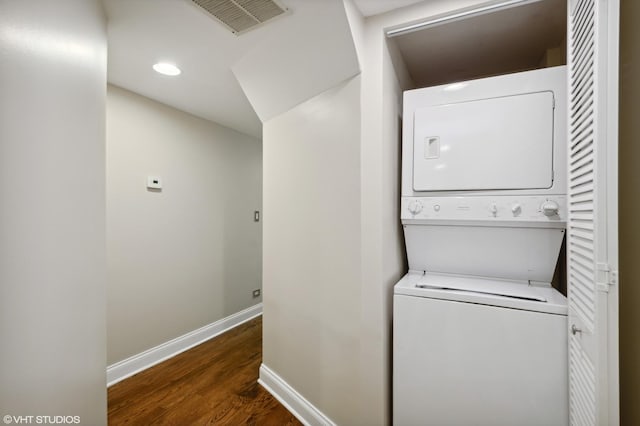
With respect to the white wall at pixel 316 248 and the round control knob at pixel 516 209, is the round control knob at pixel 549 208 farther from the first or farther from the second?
the white wall at pixel 316 248

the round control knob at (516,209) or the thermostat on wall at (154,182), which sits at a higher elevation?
the thermostat on wall at (154,182)

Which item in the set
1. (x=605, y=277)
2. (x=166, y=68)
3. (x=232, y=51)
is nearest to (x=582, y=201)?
(x=605, y=277)

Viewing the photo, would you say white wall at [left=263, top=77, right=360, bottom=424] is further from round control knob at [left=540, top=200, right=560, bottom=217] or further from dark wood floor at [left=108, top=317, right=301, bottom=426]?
round control knob at [left=540, top=200, right=560, bottom=217]

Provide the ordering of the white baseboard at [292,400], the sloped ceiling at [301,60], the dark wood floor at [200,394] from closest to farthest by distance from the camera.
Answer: the sloped ceiling at [301,60] < the white baseboard at [292,400] < the dark wood floor at [200,394]

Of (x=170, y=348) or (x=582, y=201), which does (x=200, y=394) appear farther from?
(x=582, y=201)

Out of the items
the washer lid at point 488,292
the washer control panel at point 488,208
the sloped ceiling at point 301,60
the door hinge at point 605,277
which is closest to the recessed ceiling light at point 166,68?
the sloped ceiling at point 301,60

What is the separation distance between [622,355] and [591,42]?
107 cm

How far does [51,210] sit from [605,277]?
A: 1.67 meters

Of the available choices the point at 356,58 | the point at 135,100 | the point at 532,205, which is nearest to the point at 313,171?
the point at 356,58

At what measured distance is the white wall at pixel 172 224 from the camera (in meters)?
2.29

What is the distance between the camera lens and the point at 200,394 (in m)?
2.10

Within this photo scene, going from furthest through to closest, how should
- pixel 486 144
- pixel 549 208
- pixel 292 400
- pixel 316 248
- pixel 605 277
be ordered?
pixel 292 400 → pixel 316 248 → pixel 486 144 → pixel 549 208 → pixel 605 277

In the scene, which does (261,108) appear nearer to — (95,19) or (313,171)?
(313,171)

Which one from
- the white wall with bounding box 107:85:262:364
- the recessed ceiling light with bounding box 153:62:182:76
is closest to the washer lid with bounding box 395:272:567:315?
the recessed ceiling light with bounding box 153:62:182:76
